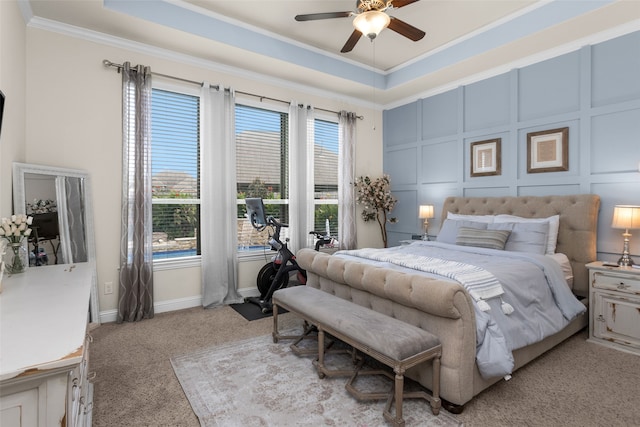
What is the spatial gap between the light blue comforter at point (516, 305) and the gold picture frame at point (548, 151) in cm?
132

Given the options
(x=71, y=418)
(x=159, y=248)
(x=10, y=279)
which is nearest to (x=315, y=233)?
(x=159, y=248)

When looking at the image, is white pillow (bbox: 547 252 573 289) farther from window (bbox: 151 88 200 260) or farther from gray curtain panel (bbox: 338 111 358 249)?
window (bbox: 151 88 200 260)

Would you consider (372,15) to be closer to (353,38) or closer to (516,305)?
(353,38)

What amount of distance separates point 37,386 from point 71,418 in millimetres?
317

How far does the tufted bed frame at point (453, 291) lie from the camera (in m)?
1.92

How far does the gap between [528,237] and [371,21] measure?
2.63 meters

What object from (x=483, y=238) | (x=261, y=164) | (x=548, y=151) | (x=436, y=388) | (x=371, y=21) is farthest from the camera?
(x=261, y=164)

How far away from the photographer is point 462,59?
3982mm

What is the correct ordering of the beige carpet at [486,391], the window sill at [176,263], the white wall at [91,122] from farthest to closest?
1. the window sill at [176,263]
2. the white wall at [91,122]
3. the beige carpet at [486,391]

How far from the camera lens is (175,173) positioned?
3.90 metres

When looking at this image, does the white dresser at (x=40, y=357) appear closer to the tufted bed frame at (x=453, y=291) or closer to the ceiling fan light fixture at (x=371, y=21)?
the tufted bed frame at (x=453, y=291)

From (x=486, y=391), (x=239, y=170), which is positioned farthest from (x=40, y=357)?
(x=239, y=170)

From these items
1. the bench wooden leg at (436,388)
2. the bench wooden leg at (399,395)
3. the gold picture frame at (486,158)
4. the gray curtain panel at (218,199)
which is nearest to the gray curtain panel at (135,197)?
the gray curtain panel at (218,199)

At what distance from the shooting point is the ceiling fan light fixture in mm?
2596
